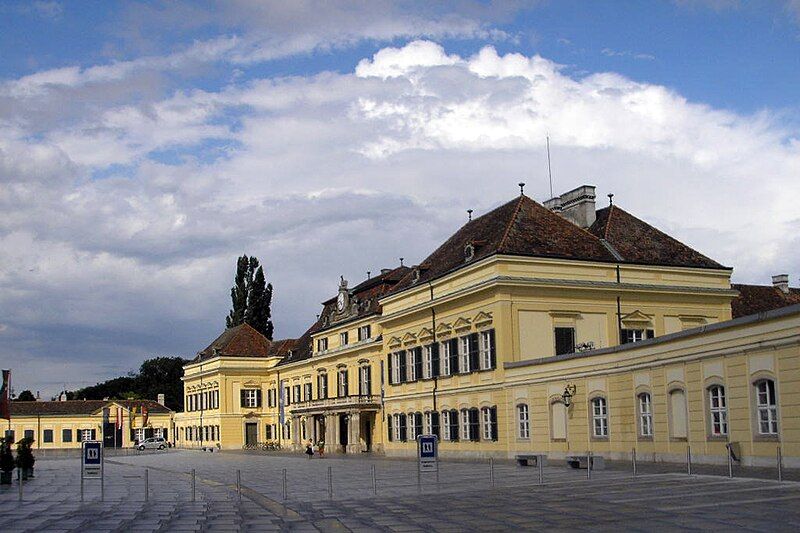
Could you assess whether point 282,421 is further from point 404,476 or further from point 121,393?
point 121,393

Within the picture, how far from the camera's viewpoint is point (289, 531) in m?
18.8

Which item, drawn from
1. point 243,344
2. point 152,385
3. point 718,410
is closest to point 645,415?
point 718,410

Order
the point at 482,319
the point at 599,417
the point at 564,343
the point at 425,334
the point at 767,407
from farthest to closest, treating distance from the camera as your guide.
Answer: the point at 425,334, the point at 482,319, the point at 564,343, the point at 599,417, the point at 767,407

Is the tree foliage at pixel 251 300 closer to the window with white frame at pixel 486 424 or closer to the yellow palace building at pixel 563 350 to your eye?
the yellow palace building at pixel 563 350

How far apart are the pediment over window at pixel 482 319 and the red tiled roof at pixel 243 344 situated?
49929 millimetres

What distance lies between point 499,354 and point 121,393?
388 feet

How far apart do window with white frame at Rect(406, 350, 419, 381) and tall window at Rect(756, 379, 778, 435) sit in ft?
91.9

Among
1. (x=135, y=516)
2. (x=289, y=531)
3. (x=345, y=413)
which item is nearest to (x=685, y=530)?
(x=289, y=531)

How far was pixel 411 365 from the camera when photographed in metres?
57.2

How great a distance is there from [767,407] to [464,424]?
22.3 meters

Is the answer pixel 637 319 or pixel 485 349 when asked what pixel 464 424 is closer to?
pixel 485 349

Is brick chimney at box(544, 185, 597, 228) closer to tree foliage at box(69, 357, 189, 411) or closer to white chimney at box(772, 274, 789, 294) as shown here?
white chimney at box(772, 274, 789, 294)

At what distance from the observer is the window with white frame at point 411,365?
5669 centimetres

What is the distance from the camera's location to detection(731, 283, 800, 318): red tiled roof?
197 ft
